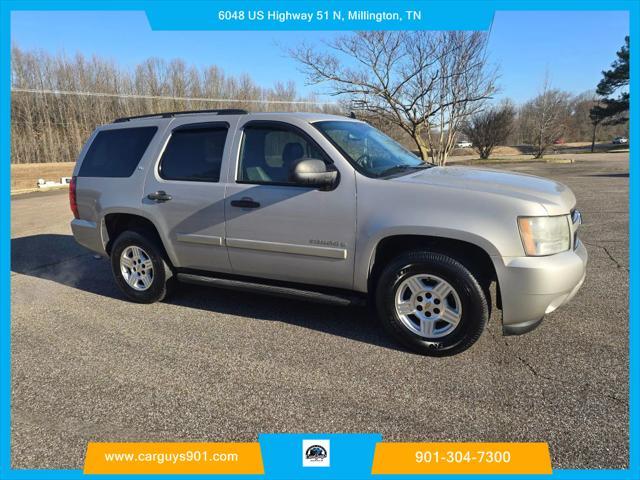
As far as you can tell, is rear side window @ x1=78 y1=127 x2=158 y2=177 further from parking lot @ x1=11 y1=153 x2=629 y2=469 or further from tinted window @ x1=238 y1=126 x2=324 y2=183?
parking lot @ x1=11 y1=153 x2=629 y2=469

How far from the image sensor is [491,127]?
33.5m

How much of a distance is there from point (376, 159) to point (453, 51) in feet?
43.3

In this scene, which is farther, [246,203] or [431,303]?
[246,203]

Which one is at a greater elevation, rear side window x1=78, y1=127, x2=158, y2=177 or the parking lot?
rear side window x1=78, y1=127, x2=158, y2=177

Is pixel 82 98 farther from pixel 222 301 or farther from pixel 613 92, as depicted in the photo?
pixel 613 92

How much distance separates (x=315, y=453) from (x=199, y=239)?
2387 millimetres

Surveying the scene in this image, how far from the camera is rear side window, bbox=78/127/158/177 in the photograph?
4.51m

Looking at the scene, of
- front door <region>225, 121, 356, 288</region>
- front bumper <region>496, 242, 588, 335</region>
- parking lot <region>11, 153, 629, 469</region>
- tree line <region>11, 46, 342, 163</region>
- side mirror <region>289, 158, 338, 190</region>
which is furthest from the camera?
tree line <region>11, 46, 342, 163</region>

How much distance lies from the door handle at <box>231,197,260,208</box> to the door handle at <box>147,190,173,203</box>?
791 millimetres

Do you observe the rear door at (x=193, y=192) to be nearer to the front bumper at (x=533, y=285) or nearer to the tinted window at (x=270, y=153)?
the tinted window at (x=270, y=153)

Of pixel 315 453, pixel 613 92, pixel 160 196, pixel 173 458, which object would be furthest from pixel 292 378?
pixel 613 92

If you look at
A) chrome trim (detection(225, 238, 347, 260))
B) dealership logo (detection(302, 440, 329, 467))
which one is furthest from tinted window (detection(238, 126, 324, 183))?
dealership logo (detection(302, 440, 329, 467))

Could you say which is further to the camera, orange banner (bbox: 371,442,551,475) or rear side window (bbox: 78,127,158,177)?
rear side window (bbox: 78,127,158,177)

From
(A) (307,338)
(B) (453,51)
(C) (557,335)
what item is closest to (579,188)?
(B) (453,51)
